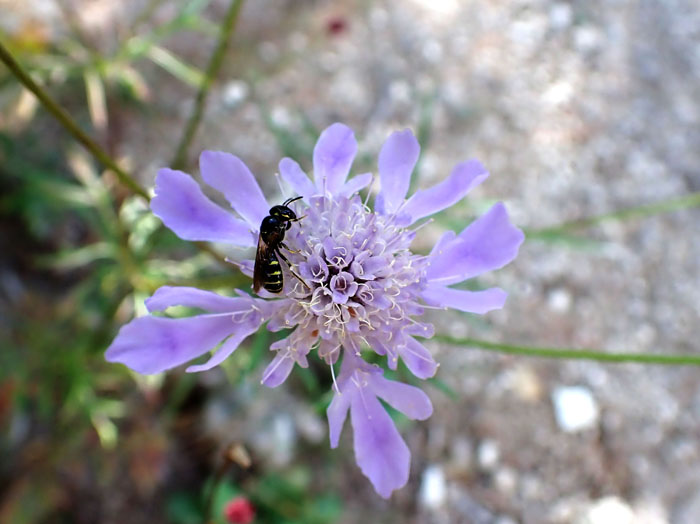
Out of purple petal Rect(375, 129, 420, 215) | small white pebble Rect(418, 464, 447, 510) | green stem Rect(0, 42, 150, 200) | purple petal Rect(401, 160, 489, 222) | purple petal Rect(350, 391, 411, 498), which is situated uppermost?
green stem Rect(0, 42, 150, 200)

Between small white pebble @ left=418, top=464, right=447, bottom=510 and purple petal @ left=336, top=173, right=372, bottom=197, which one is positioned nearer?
purple petal @ left=336, top=173, right=372, bottom=197

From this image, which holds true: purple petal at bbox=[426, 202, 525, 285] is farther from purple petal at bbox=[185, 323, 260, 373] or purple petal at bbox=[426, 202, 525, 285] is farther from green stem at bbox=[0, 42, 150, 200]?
green stem at bbox=[0, 42, 150, 200]

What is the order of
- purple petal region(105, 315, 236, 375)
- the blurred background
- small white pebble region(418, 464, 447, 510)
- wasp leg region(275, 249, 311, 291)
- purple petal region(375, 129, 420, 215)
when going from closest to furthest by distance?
purple petal region(105, 315, 236, 375), wasp leg region(275, 249, 311, 291), purple petal region(375, 129, 420, 215), the blurred background, small white pebble region(418, 464, 447, 510)

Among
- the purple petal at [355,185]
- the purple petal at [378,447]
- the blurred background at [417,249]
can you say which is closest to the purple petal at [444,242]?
the purple petal at [355,185]

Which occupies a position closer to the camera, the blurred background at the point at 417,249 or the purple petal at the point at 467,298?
the purple petal at the point at 467,298

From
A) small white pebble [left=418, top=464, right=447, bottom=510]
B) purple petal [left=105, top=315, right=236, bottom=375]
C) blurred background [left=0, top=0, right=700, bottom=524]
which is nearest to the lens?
purple petal [left=105, top=315, right=236, bottom=375]

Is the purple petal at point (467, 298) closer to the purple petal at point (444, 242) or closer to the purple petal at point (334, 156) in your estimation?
the purple petal at point (444, 242)

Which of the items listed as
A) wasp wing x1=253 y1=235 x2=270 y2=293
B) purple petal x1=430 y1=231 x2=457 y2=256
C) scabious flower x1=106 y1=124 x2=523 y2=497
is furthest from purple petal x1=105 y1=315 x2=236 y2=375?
purple petal x1=430 y1=231 x2=457 y2=256

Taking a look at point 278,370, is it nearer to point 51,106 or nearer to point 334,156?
point 334,156
